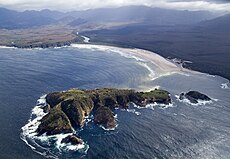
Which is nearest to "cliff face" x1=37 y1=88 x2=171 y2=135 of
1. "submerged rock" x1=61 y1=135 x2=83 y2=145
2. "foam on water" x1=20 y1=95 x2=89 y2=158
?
"foam on water" x1=20 y1=95 x2=89 y2=158

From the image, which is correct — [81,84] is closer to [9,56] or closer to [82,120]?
[82,120]

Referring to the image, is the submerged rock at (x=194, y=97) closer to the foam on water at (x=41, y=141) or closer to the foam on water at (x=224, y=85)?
the foam on water at (x=224, y=85)

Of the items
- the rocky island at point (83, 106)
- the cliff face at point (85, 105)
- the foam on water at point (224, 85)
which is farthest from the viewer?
the foam on water at point (224, 85)

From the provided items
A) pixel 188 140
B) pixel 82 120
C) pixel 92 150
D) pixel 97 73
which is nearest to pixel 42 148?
pixel 92 150

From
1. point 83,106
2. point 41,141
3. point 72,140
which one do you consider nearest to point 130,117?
point 83,106

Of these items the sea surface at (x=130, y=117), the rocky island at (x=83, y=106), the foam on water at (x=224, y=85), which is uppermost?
the rocky island at (x=83, y=106)

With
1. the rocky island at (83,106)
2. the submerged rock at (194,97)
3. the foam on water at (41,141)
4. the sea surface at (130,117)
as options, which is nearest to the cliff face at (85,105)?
the rocky island at (83,106)

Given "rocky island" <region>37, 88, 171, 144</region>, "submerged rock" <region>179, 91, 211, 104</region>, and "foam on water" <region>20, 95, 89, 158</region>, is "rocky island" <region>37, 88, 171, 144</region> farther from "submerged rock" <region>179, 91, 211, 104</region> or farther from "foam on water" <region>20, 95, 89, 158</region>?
"submerged rock" <region>179, 91, 211, 104</region>
